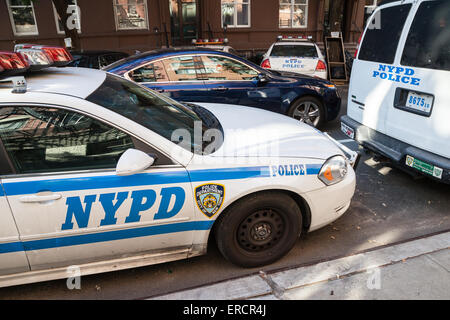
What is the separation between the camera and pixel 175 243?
2799 millimetres

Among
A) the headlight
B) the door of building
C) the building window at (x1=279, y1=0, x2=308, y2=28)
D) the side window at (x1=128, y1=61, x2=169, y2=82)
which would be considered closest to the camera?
the headlight

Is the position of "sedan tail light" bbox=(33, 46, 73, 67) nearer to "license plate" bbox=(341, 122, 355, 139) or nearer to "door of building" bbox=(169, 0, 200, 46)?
"license plate" bbox=(341, 122, 355, 139)

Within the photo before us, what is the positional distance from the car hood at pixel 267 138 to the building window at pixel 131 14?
12266mm

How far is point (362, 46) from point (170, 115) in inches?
117

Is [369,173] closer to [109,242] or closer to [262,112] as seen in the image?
[262,112]

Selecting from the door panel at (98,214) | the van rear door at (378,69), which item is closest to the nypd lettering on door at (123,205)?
the door panel at (98,214)

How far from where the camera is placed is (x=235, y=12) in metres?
14.9

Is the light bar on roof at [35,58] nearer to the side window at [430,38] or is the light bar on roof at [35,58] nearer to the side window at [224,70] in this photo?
the side window at [224,70]

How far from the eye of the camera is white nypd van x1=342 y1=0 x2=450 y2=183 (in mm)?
3510

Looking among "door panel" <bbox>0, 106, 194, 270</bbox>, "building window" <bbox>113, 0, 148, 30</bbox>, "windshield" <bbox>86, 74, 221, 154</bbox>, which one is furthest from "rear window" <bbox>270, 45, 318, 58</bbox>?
"building window" <bbox>113, 0, 148, 30</bbox>

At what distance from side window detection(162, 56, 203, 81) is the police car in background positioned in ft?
11.9

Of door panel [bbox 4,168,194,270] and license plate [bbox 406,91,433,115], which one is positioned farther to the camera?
license plate [bbox 406,91,433,115]
